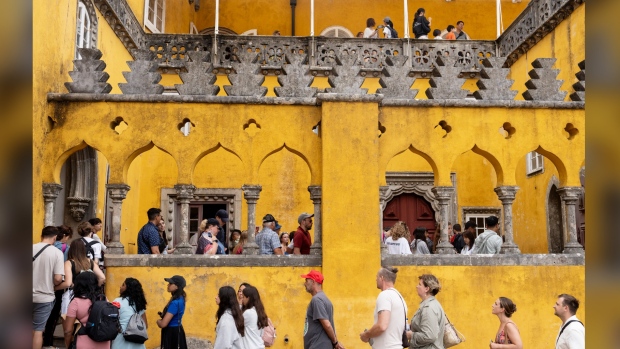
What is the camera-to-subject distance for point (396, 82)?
30.9ft

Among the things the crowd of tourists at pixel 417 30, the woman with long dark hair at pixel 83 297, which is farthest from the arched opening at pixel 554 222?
the woman with long dark hair at pixel 83 297

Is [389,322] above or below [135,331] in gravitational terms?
above

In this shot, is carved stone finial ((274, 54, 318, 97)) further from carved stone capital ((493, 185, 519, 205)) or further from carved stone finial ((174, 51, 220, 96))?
carved stone capital ((493, 185, 519, 205))

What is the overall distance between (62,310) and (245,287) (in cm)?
300

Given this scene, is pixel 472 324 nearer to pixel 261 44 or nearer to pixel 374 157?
pixel 374 157

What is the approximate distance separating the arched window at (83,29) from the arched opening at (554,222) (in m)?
10.1

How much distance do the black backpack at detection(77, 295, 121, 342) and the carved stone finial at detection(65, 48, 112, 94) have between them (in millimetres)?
4037

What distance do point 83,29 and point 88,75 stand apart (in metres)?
3.42

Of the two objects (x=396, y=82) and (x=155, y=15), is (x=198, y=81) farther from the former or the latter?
(x=155, y=15)

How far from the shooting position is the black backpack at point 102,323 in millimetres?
5891

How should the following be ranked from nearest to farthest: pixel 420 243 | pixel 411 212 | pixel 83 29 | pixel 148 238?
pixel 148 238 < pixel 420 243 < pixel 83 29 < pixel 411 212

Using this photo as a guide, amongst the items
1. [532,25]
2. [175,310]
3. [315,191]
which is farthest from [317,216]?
[532,25]

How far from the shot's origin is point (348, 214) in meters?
8.79

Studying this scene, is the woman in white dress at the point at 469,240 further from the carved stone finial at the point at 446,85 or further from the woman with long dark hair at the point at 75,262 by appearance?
the woman with long dark hair at the point at 75,262
